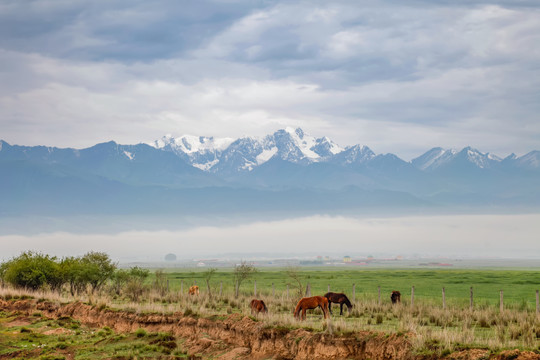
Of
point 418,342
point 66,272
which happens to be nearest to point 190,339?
point 418,342

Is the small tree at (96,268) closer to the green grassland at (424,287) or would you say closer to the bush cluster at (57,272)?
the bush cluster at (57,272)

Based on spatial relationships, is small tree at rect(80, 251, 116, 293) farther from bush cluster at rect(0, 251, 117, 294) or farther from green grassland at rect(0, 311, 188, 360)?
green grassland at rect(0, 311, 188, 360)

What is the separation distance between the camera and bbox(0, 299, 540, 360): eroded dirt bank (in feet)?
87.3

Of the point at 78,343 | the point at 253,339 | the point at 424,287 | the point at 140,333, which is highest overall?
the point at 253,339

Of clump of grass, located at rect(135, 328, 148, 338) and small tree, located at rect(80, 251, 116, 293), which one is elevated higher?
small tree, located at rect(80, 251, 116, 293)

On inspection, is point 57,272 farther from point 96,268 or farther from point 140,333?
point 140,333

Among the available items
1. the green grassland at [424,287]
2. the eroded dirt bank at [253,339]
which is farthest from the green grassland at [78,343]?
the green grassland at [424,287]

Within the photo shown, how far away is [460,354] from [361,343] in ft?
17.6

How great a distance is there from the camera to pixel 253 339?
32.8 metres

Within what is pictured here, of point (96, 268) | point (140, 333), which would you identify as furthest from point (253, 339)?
point (96, 268)

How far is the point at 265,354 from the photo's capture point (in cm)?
3155

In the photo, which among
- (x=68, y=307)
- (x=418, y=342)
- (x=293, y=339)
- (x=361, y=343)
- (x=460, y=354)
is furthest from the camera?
(x=68, y=307)

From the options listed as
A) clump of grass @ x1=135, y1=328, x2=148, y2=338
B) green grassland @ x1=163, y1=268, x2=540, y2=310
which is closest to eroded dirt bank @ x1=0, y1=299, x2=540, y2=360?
clump of grass @ x1=135, y1=328, x2=148, y2=338

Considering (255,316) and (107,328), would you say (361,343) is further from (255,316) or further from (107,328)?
(107,328)
